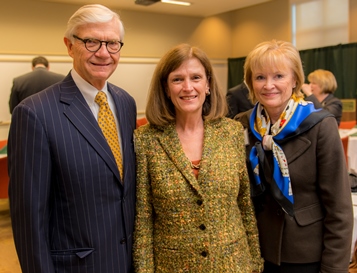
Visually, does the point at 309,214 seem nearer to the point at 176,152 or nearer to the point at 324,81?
the point at 176,152

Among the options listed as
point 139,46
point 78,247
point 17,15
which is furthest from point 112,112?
point 139,46

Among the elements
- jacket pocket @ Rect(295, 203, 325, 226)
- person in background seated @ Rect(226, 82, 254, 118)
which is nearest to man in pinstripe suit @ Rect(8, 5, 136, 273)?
jacket pocket @ Rect(295, 203, 325, 226)

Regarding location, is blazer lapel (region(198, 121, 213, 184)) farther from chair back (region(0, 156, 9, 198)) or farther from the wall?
the wall

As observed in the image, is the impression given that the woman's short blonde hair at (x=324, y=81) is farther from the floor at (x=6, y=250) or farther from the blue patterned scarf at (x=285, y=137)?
the floor at (x=6, y=250)

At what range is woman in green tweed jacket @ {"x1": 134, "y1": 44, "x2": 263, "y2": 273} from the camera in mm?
1516

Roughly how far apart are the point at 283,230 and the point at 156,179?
58 cm

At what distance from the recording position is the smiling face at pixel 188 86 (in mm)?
1555

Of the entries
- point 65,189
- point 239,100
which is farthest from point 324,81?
point 65,189

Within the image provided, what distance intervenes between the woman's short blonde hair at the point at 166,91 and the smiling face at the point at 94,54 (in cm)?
22

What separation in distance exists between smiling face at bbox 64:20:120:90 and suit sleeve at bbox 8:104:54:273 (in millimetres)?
275

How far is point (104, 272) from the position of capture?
4.93ft

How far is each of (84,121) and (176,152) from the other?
39cm

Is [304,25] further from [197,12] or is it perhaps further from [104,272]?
[104,272]

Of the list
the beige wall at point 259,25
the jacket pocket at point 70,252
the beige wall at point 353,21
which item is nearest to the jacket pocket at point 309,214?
the jacket pocket at point 70,252
